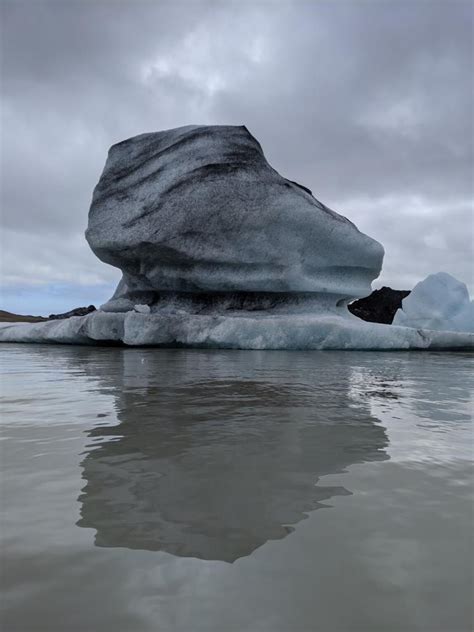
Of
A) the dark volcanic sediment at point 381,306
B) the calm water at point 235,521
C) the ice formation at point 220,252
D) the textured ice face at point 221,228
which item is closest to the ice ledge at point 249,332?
the ice formation at point 220,252

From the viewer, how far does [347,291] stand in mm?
10211

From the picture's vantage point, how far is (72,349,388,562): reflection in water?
0.88 m

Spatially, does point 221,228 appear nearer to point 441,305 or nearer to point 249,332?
point 249,332

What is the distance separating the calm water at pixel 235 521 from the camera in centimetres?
64

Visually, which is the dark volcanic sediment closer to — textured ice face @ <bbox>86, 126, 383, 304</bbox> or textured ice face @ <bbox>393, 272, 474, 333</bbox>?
textured ice face @ <bbox>393, 272, 474, 333</bbox>

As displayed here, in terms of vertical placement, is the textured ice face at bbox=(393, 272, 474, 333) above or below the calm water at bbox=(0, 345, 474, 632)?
above

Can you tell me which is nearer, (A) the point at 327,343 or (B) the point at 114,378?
(B) the point at 114,378

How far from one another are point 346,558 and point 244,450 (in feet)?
2.32

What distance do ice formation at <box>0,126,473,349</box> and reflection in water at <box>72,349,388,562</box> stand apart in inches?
227

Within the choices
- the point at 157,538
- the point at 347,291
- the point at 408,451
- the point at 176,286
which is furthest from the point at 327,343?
the point at 157,538

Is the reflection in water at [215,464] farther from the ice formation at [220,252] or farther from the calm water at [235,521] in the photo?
the ice formation at [220,252]

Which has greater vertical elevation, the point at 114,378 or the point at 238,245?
the point at 238,245

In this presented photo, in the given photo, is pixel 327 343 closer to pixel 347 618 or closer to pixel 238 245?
pixel 238 245

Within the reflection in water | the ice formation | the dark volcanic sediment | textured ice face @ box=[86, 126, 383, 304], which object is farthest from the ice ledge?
the dark volcanic sediment
